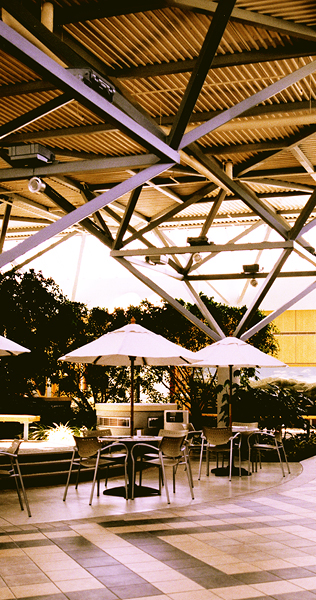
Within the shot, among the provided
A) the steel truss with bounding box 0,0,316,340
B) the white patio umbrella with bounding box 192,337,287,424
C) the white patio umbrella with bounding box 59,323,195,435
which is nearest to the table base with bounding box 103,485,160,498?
the white patio umbrella with bounding box 59,323,195,435

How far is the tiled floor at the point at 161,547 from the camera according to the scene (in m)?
4.51

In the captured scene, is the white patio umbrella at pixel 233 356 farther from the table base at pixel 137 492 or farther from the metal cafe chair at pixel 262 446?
the table base at pixel 137 492

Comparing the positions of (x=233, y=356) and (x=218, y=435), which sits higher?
(x=233, y=356)

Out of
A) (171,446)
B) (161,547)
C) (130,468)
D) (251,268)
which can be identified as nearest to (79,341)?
(251,268)

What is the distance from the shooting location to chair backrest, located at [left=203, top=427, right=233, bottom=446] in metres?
10.0

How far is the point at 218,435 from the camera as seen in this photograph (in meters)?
10.0

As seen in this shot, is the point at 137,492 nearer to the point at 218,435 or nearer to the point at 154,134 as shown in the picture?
the point at 218,435

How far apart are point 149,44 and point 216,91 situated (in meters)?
1.67

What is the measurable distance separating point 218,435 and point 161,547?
14.8 ft

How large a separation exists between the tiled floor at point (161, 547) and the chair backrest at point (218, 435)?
1372 mm

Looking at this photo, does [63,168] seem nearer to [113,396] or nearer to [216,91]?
[216,91]

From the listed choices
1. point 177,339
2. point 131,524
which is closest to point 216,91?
point 131,524

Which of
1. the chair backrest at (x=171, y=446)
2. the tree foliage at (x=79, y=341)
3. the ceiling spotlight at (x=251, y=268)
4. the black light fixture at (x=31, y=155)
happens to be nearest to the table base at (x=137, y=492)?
the chair backrest at (x=171, y=446)

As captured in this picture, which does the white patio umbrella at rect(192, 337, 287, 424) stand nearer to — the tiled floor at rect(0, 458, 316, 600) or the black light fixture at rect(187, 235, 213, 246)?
the tiled floor at rect(0, 458, 316, 600)
